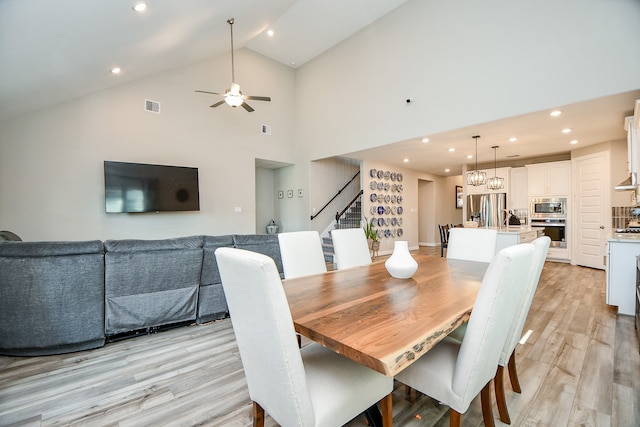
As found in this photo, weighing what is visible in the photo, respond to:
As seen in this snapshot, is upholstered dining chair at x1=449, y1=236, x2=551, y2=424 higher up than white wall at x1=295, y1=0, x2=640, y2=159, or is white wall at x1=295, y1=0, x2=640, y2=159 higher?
white wall at x1=295, y1=0, x2=640, y2=159

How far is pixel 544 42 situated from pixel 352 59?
3.63 meters

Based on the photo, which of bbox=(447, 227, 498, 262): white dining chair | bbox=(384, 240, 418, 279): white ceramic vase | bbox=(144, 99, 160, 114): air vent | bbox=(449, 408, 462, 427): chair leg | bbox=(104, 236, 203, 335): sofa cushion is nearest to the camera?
bbox=(449, 408, 462, 427): chair leg

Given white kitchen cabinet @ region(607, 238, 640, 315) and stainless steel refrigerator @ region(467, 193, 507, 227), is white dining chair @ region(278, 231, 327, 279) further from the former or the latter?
stainless steel refrigerator @ region(467, 193, 507, 227)

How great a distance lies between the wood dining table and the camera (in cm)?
98

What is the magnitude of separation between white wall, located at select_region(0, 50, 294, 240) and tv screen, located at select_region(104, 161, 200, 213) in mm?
214

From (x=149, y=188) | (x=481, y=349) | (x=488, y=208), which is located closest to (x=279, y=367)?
(x=481, y=349)

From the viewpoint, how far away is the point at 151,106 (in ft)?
18.3

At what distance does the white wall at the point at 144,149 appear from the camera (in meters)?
4.51

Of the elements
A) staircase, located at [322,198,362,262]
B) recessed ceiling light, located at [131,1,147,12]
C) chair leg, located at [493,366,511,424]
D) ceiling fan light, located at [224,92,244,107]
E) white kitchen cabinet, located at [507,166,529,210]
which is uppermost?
recessed ceiling light, located at [131,1,147,12]

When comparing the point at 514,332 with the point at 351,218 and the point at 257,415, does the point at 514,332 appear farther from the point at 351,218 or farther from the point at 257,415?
the point at 351,218

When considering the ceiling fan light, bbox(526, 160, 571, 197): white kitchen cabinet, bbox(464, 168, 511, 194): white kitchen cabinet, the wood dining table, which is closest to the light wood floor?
the wood dining table

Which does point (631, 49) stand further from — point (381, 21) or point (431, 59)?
point (381, 21)

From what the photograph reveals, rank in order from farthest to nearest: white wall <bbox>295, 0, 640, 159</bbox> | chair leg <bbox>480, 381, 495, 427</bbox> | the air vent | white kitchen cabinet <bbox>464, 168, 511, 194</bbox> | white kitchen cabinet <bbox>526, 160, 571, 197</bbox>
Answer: white kitchen cabinet <bbox>464, 168, 511, 194</bbox> → white kitchen cabinet <bbox>526, 160, 571, 197</bbox> → the air vent → white wall <bbox>295, 0, 640, 159</bbox> → chair leg <bbox>480, 381, 495, 427</bbox>

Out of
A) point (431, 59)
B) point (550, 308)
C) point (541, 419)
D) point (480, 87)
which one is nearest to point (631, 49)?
point (480, 87)
